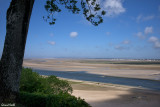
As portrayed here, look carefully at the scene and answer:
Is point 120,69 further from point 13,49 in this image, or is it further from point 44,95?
point 13,49

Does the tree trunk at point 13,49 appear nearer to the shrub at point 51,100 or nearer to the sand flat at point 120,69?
the shrub at point 51,100

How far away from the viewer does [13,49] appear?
6590 mm

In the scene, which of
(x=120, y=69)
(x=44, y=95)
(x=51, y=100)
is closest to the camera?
(x=51, y=100)

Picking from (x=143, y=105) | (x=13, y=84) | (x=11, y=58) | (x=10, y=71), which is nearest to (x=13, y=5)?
(x=11, y=58)

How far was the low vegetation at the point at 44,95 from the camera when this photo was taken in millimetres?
6164

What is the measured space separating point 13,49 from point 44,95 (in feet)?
7.56

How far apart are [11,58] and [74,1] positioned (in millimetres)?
5292

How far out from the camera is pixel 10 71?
259 inches

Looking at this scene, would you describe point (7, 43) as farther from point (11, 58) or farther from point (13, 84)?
point (13, 84)

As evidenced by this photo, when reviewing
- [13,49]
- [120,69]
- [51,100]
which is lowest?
[51,100]

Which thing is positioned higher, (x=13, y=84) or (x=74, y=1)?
(x=74, y=1)

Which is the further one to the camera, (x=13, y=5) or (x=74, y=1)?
(x=74, y=1)

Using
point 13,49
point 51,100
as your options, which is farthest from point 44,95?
point 13,49

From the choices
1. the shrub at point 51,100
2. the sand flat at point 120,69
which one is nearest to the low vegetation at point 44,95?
the shrub at point 51,100
